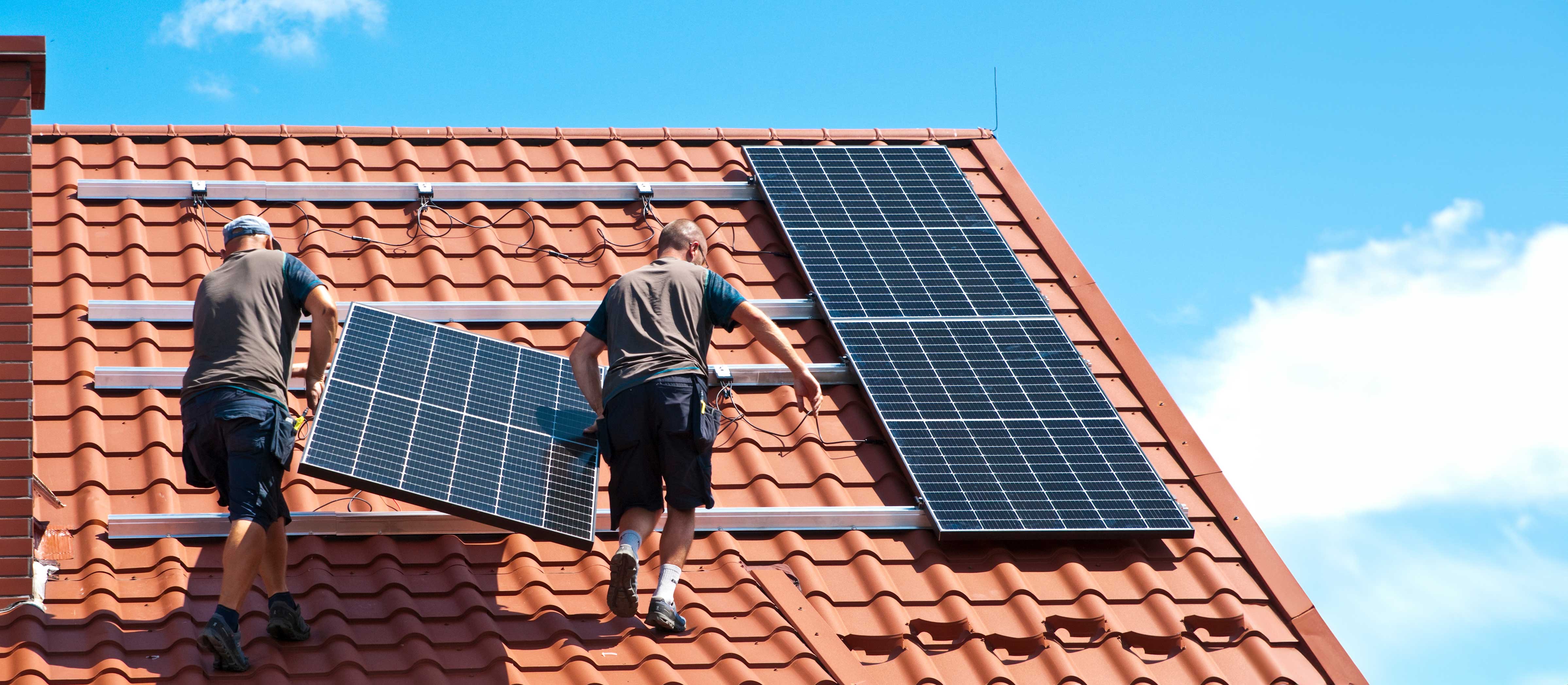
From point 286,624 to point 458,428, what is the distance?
1204 millimetres

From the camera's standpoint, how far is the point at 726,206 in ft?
32.1

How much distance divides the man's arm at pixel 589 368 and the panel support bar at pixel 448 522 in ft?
1.82

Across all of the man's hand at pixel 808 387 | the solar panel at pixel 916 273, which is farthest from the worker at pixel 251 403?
the solar panel at pixel 916 273

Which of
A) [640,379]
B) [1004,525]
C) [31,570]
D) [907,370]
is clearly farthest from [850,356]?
[31,570]

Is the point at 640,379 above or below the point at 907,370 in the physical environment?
below

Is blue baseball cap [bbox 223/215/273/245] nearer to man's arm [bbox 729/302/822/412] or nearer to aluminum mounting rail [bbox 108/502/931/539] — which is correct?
aluminum mounting rail [bbox 108/502/931/539]

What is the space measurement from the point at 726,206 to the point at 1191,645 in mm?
4404

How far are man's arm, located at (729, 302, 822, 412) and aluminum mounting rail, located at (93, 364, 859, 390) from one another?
1117mm

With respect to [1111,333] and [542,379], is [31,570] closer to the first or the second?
[542,379]

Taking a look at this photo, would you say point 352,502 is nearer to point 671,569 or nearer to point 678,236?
point 671,569

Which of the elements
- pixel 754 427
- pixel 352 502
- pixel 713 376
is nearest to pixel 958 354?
pixel 754 427

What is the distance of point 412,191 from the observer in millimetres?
9227

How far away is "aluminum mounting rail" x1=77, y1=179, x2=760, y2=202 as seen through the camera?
29.2 ft

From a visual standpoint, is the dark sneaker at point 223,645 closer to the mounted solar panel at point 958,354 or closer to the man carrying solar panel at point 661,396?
the man carrying solar panel at point 661,396
